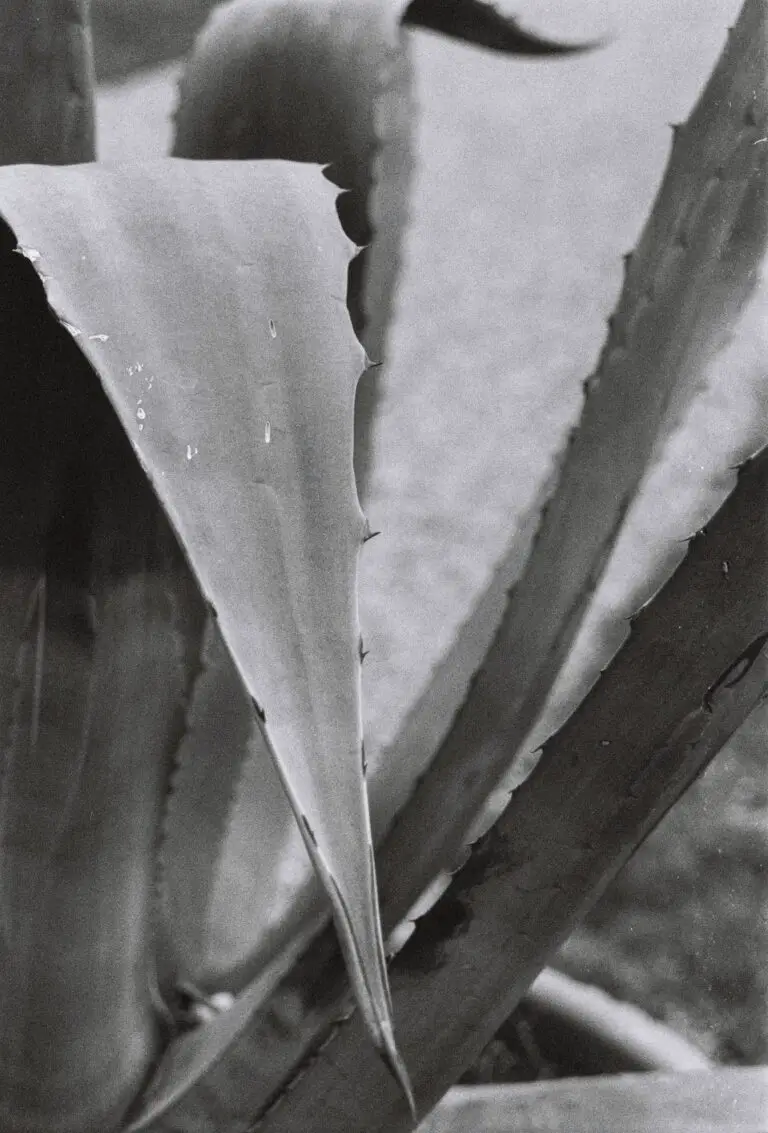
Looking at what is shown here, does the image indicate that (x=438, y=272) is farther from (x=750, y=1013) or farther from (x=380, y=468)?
(x=750, y=1013)

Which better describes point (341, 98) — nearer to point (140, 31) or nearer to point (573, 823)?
point (573, 823)

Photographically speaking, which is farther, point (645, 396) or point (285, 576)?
point (645, 396)

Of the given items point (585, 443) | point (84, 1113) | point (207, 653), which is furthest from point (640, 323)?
point (84, 1113)

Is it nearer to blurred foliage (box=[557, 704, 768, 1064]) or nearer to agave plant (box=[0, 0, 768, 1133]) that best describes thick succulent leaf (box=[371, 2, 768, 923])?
agave plant (box=[0, 0, 768, 1133])

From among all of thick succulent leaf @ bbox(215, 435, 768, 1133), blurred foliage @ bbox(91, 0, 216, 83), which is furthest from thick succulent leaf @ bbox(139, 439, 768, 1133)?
blurred foliage @ bbox(91, 0, 216, 83)

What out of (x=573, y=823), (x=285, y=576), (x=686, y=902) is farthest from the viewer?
(x=686, y=902)

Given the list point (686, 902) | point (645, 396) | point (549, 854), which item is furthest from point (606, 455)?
point (686, 902)

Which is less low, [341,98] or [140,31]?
[341,98]
